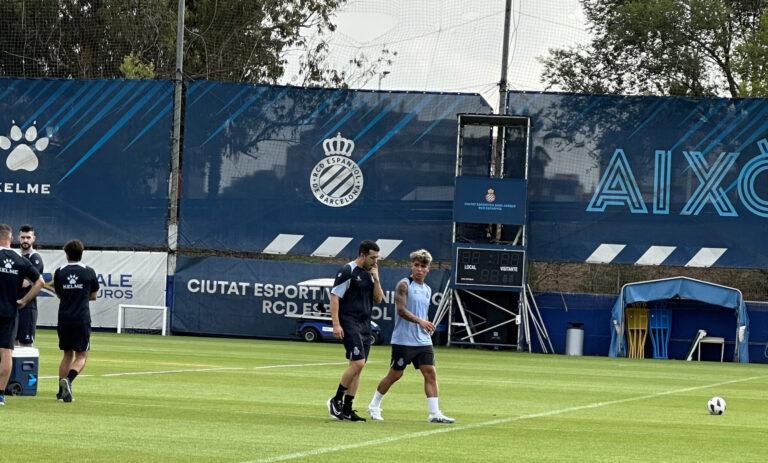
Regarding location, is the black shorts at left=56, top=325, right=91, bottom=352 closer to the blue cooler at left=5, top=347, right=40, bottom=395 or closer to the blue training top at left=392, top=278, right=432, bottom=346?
the blue cooler at left=5, top=347, right=40, bottom=395

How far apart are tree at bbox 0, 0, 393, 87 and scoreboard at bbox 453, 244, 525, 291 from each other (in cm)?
1134

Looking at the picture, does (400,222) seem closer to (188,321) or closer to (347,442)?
(188,321)

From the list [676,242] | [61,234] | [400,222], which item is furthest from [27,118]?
[676,242]

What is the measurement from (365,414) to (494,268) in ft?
59.5

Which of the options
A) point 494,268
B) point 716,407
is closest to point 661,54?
point 494,268

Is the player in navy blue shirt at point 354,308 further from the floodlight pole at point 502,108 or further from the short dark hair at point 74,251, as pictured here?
the floodlight pole at point 502,108

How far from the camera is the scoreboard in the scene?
3256cm

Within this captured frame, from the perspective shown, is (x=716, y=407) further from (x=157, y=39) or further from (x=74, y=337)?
(x=157, y=39)

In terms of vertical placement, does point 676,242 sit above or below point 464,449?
above

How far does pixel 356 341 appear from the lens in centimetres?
1400

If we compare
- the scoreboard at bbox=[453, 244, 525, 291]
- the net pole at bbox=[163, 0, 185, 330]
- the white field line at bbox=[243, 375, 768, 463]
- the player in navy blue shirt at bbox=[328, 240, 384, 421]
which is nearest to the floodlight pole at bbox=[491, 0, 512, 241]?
the scoreboard at bbox=[453, 244, 525, 291]

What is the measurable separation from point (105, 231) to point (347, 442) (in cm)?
2567

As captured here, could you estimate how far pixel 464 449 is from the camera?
11398mm

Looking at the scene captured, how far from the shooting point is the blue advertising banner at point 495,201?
32812mm
